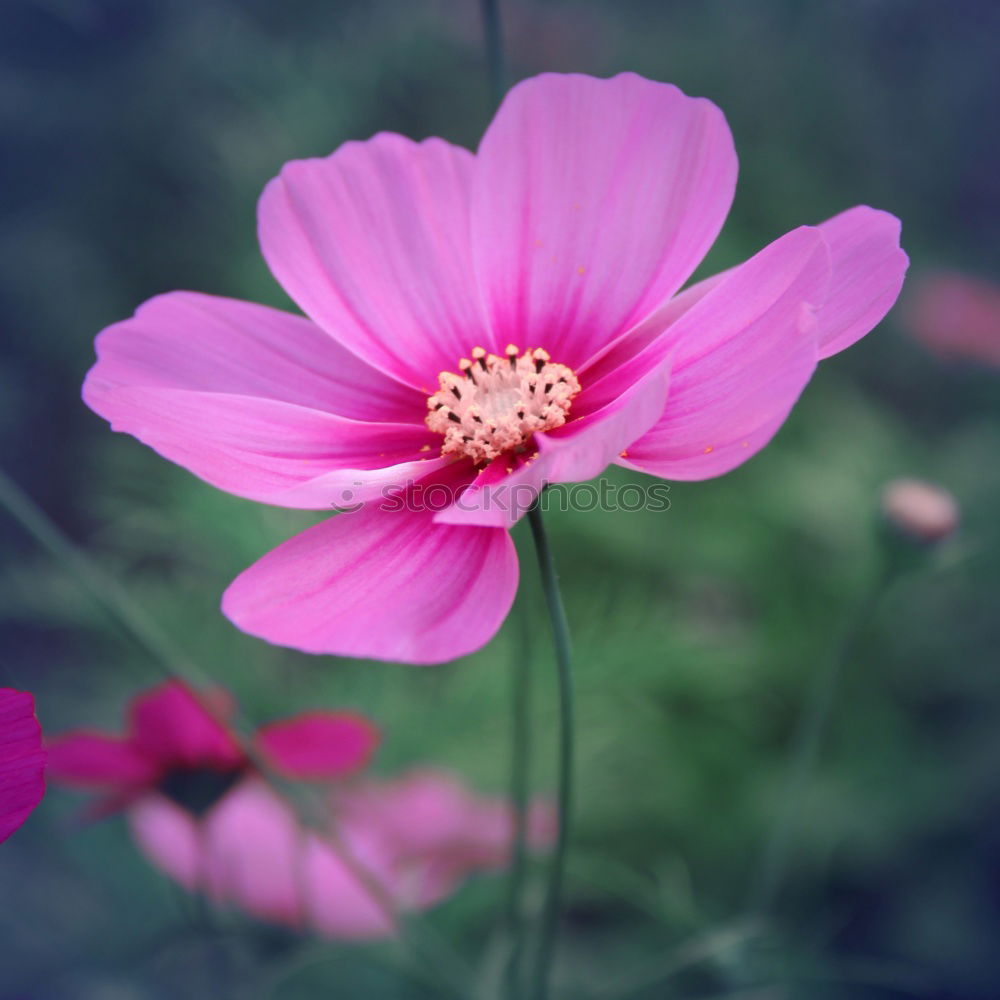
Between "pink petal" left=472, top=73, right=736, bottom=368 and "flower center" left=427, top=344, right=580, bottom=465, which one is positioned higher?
"pink petal" left=472, top=73, right=736, bottom=368

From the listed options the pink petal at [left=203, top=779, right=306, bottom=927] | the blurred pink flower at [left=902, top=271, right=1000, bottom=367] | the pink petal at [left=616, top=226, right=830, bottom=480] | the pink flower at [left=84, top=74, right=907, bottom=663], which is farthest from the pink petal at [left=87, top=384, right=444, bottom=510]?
the blurred pink flower at [left=902, top=271, right=1000, bottom=367]

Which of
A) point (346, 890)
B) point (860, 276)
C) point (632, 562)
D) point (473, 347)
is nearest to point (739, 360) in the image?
point (860, 276)

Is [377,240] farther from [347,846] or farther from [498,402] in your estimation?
[347,846]

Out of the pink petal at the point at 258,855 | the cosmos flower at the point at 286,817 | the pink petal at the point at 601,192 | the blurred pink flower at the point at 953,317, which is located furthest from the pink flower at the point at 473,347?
the blurred pink flower at the point at 953,317

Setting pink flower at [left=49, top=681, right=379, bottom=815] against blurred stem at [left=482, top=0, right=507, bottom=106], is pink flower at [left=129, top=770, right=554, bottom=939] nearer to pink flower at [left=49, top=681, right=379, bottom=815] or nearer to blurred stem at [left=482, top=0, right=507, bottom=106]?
pink flower at [left=49, top=681, right=379, bottom=815]

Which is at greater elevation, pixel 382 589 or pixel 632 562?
pixel 382 589

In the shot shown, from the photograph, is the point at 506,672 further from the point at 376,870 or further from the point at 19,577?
the point at 19,577
